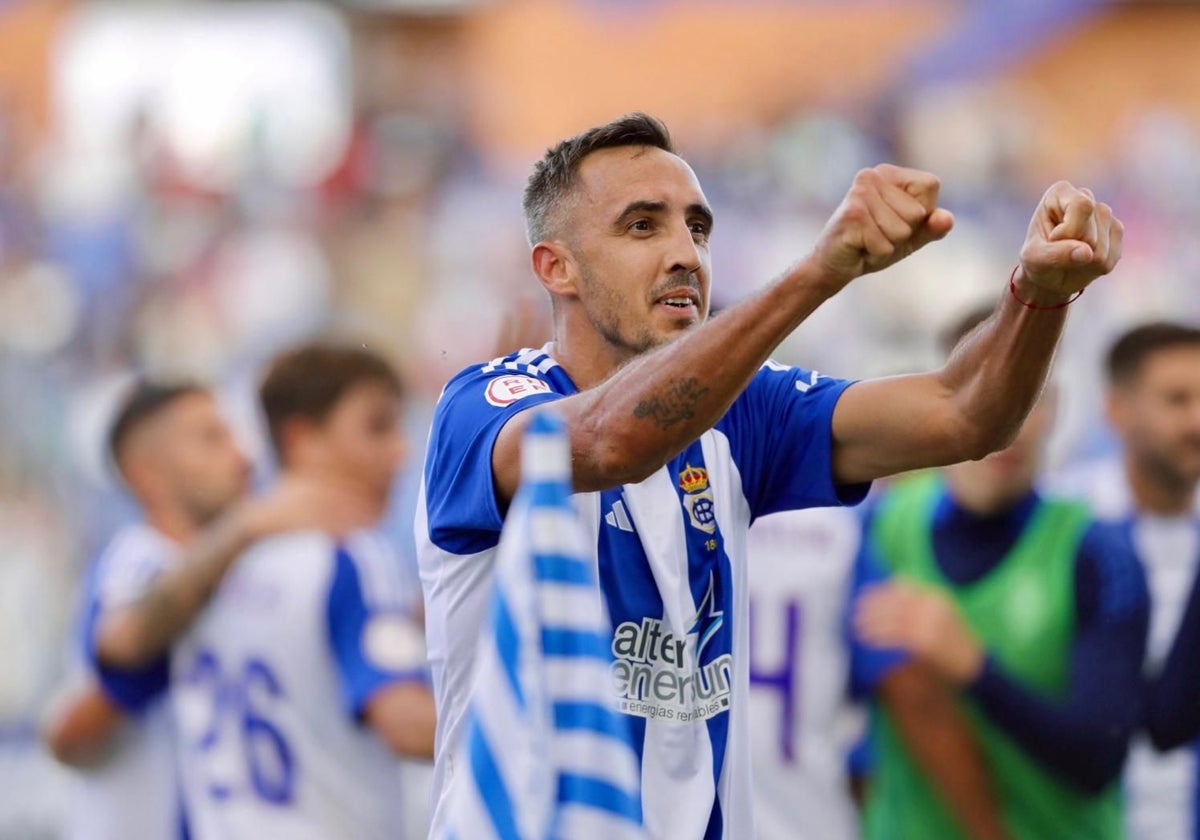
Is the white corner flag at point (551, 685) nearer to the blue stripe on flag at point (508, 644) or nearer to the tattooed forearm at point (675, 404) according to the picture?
the blue stripe on flag at point (508, 644)

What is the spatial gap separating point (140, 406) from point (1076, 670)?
3399 millimetres

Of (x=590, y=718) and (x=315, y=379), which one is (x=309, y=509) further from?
(x=590, y=718)

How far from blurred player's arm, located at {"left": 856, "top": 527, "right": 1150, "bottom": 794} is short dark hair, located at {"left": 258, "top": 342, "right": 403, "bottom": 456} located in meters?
1.81

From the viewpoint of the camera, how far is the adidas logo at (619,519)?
149 inches

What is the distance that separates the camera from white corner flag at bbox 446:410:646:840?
9.64 feet

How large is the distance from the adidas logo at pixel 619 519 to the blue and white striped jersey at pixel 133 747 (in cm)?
279

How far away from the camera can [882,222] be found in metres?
3.20

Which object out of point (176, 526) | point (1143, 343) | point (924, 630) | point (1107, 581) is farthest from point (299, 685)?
point (1143, 343)

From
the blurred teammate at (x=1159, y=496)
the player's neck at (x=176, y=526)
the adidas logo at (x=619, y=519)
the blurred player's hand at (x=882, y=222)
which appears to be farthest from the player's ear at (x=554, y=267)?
the player's neck at (x=176, y=526)

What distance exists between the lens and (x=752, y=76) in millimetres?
22906

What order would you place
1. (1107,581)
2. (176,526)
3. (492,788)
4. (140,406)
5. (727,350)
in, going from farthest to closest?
1. (140,406)
2. (176,526)
3. (1107,581)
4. (727,350)
5. (492,788)

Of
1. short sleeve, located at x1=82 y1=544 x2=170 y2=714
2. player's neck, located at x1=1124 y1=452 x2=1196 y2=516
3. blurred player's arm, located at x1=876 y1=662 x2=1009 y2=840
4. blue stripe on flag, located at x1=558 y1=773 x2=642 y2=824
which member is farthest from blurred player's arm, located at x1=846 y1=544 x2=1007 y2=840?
blue stripe on flag, located at x1=558 y1=773 x2=642 y2=824

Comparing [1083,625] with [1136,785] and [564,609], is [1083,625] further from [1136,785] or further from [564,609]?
[564,609]

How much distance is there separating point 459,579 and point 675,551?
0.45 m
